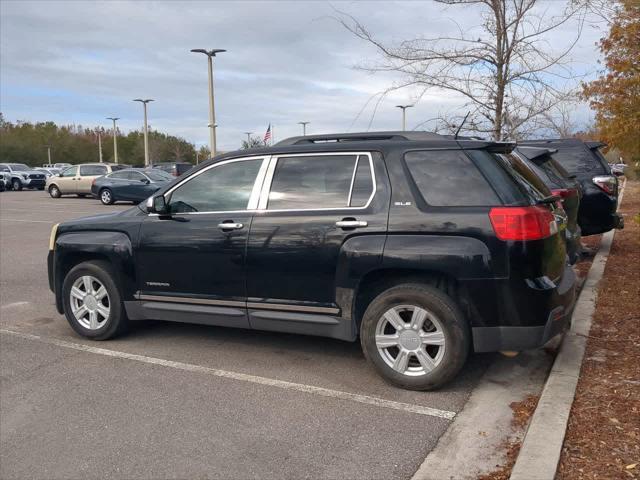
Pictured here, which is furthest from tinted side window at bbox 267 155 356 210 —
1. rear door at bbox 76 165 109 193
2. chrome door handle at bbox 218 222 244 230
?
rear door at bbox 76 165 109 193

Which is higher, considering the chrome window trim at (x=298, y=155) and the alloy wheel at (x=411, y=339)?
the chrome window trim at (x=298, y=155)

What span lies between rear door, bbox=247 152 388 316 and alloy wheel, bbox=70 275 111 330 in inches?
64.1

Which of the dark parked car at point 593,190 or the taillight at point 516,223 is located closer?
the taillight at point 516,223

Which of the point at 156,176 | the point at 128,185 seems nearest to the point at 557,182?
the point at 156,176

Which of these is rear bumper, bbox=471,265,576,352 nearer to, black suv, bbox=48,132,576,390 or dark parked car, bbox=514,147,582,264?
black suv, bbox=48,132,576,390

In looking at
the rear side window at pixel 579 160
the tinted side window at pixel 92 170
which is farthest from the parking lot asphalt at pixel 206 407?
the tinted side window at pixel 92 170

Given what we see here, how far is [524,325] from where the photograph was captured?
13.6 ft

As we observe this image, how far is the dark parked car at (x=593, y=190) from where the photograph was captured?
8.81m

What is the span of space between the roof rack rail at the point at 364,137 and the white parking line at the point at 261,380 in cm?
195

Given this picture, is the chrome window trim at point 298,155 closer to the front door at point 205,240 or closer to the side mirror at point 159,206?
the front door at point 205,240

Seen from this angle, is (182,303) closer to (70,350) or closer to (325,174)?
(70,350)

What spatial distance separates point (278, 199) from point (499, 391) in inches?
87.3

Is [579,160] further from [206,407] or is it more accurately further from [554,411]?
[206,407]

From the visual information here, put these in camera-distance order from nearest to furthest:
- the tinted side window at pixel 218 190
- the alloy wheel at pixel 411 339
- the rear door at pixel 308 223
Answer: the alloy wheel at pixel 411 339
the rear door at pixel 308 223
the tinted side window at pixel 218 190
